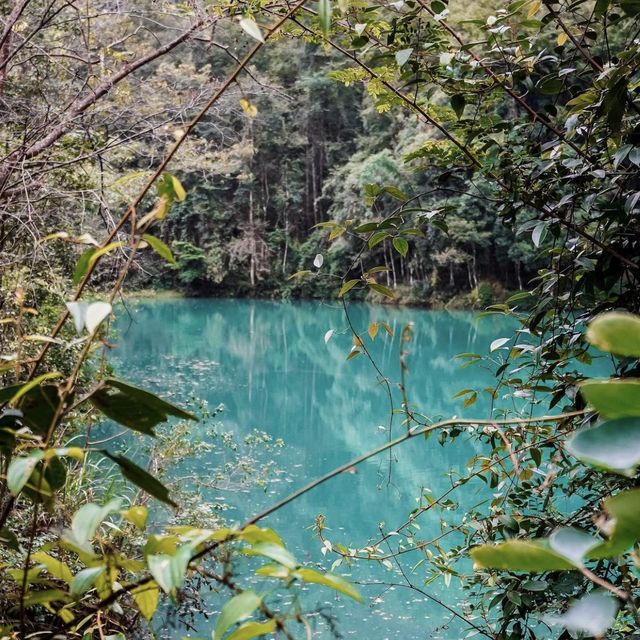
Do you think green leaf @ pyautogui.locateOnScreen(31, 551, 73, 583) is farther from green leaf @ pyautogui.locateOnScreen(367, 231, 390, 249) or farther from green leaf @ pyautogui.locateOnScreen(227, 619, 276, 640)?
green leaf @ pyautogui.locateOnScreen(367, 231, 390, 249)

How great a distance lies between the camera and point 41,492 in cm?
41

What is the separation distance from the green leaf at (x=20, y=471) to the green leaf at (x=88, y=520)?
34mm

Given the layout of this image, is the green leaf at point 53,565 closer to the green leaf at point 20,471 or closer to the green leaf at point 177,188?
the green leaf at point 20,471

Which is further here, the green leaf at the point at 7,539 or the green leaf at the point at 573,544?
the green leaf at the point at 7,539

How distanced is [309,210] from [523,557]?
2235 cm

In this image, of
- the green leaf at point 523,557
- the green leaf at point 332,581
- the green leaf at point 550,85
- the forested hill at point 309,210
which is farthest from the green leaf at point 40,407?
the forested hill at point 309,210

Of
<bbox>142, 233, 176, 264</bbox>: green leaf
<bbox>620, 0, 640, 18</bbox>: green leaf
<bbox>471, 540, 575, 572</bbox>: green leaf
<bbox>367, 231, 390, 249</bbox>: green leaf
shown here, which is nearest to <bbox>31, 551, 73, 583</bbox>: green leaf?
<bbox>142, 233, 176, 264</bbox>: green leaf

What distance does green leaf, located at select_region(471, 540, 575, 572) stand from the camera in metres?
0.24

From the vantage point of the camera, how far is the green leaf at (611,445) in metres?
0.22

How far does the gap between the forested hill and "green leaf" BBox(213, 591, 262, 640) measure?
1695cm

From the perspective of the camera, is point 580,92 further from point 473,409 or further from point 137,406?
point 473,409

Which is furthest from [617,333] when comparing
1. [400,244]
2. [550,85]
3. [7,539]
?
[550,85]

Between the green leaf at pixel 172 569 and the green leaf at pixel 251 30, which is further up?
the green leaf at pixel 251 30

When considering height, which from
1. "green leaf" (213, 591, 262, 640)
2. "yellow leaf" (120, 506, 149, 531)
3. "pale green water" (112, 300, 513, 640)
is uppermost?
"yellow leaf" (120, 506, 149, 531)
